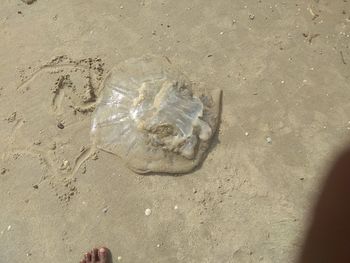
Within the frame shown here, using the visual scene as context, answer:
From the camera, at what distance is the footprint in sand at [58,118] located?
147 inches

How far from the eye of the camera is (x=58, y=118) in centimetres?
387

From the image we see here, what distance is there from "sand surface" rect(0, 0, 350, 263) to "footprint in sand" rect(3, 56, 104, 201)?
10mm

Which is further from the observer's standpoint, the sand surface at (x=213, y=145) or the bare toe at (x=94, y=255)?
the sand surface at (x=213, y=145)

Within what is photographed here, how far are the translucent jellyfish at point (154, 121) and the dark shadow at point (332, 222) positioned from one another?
1117 mm

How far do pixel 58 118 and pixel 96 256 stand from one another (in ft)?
4.36

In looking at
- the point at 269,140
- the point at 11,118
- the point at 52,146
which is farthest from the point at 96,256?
the point at 269,140

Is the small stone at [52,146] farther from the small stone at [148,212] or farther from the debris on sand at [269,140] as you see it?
the debris on sand at [269,140]

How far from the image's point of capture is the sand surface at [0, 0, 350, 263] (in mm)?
3514

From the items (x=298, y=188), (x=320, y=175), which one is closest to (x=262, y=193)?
(x=298, y=188)

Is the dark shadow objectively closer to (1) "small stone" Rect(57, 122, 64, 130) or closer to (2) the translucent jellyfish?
(2) the translucent jellyfish

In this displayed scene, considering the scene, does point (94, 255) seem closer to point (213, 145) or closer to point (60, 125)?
point (60, 125)

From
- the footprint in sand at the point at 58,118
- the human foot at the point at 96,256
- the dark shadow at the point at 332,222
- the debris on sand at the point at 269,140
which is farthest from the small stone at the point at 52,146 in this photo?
the dark shadow at the point at 332,222

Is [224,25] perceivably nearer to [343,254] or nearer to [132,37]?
[132,37]

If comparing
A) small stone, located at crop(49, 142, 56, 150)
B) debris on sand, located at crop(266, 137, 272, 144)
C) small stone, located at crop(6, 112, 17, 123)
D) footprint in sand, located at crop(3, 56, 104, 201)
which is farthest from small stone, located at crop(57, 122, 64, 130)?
debris on sand, located at crop(266, 137, 272, 144)
